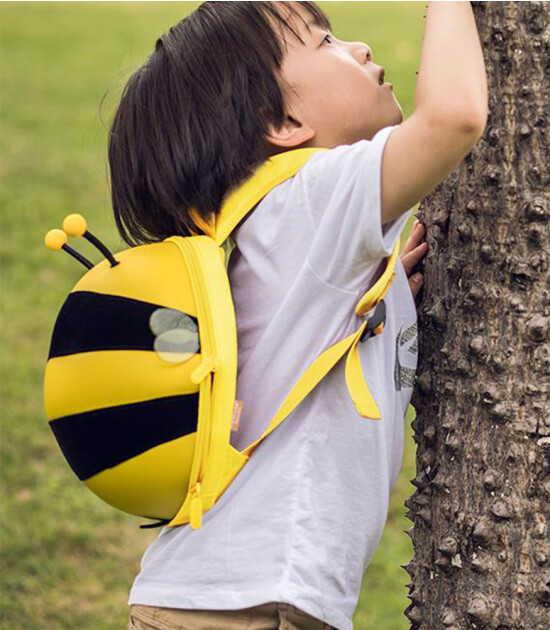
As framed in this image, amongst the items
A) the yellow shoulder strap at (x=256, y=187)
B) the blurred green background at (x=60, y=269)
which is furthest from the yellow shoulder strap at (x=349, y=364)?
the blurred green background at (x=60, y=269)

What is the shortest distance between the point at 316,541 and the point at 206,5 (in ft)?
3.39

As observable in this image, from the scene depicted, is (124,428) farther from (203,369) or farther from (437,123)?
(437,123)

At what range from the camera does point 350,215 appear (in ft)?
6.07

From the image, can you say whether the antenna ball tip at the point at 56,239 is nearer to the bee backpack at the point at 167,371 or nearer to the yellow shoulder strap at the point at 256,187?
the bee backpack at the point at 167,371

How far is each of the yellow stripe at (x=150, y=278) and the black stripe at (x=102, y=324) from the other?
0.05 ft

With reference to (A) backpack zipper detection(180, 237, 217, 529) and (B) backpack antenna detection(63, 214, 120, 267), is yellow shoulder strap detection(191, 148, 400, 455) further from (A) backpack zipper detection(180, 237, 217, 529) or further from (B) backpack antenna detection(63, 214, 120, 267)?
(B) backpack antenna detection(63, 214, 120, 267)

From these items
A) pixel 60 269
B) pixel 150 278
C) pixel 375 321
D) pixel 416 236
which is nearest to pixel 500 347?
pixel 375 321

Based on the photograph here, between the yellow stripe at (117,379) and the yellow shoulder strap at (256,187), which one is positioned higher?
the yellow shoulder strap at (256,187)

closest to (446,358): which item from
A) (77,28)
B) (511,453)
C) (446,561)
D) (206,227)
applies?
(511,453)

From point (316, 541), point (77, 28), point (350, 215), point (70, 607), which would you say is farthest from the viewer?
point (77, 28)

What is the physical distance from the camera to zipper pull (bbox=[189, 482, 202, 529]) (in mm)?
1982

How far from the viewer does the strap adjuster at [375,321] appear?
77.7 inches

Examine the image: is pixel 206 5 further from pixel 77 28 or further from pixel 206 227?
pixel 77 28

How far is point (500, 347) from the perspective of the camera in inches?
78.9
